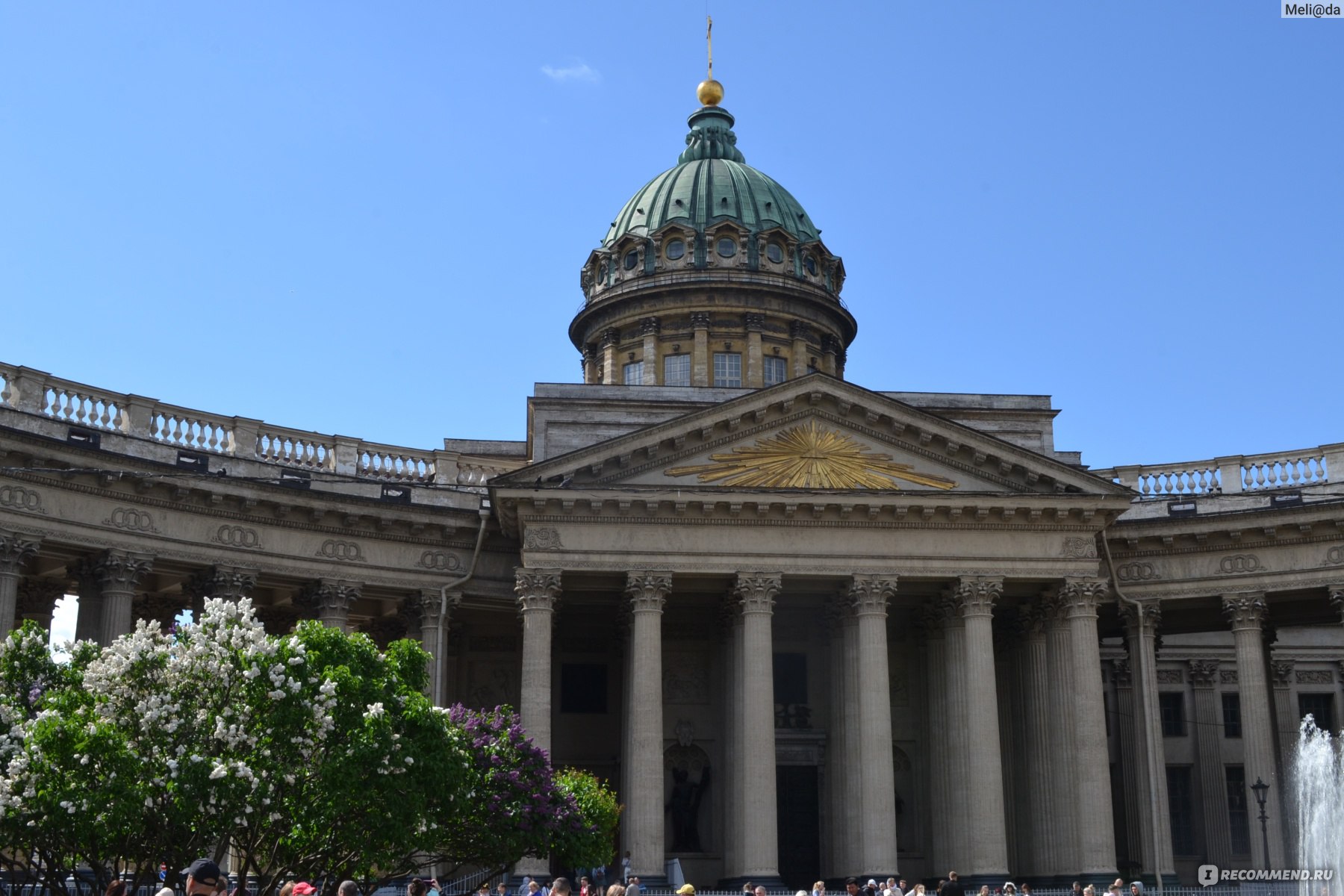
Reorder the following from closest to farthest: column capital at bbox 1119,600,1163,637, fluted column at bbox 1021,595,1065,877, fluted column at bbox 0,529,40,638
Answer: fluted column at bbox 0,529,40,638, fluted column at bbox 1021,595,1065,877, column capital at bbox 1119,600,1163,637

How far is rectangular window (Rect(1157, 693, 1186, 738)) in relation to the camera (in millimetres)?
56250

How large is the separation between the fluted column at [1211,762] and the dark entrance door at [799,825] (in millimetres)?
14325

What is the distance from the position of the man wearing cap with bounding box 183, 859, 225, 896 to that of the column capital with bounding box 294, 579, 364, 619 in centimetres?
3119

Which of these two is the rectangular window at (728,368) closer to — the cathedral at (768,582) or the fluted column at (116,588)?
the cathedral at (768,582)

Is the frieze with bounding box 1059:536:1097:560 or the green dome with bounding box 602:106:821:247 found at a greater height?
the green dome with bounding box 602:106:821:247

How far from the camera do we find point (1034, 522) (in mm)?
43188

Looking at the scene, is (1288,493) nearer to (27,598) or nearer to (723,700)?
(723,700)

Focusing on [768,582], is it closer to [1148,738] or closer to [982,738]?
[982,738]

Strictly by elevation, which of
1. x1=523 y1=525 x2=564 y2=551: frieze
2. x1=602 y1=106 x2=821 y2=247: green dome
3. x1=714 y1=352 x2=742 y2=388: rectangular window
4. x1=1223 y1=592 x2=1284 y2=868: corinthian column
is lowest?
x1=1223 y1=592 x2=1284 y2=868: corinthian column

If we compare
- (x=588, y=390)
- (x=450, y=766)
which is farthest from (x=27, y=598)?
(x=450, y=766)

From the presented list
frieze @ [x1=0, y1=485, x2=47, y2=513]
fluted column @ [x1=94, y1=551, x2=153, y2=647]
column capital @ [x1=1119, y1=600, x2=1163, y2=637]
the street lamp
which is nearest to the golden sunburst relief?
column capital @ [x1=1119, y1=600, x2=1163, y2=637]

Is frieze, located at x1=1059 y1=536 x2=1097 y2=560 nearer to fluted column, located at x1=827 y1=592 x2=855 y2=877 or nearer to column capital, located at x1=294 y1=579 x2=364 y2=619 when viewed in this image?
fluted column, located at x1=827 y1=592 x2=855 y2=877

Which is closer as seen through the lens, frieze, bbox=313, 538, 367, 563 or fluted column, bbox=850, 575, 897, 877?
fluted column, bbox=850, 575, 897, 877

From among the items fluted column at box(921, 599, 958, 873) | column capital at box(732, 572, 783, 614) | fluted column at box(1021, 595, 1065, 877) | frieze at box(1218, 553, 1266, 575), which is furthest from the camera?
frieze at box(1218, 553, 1266, 575)
